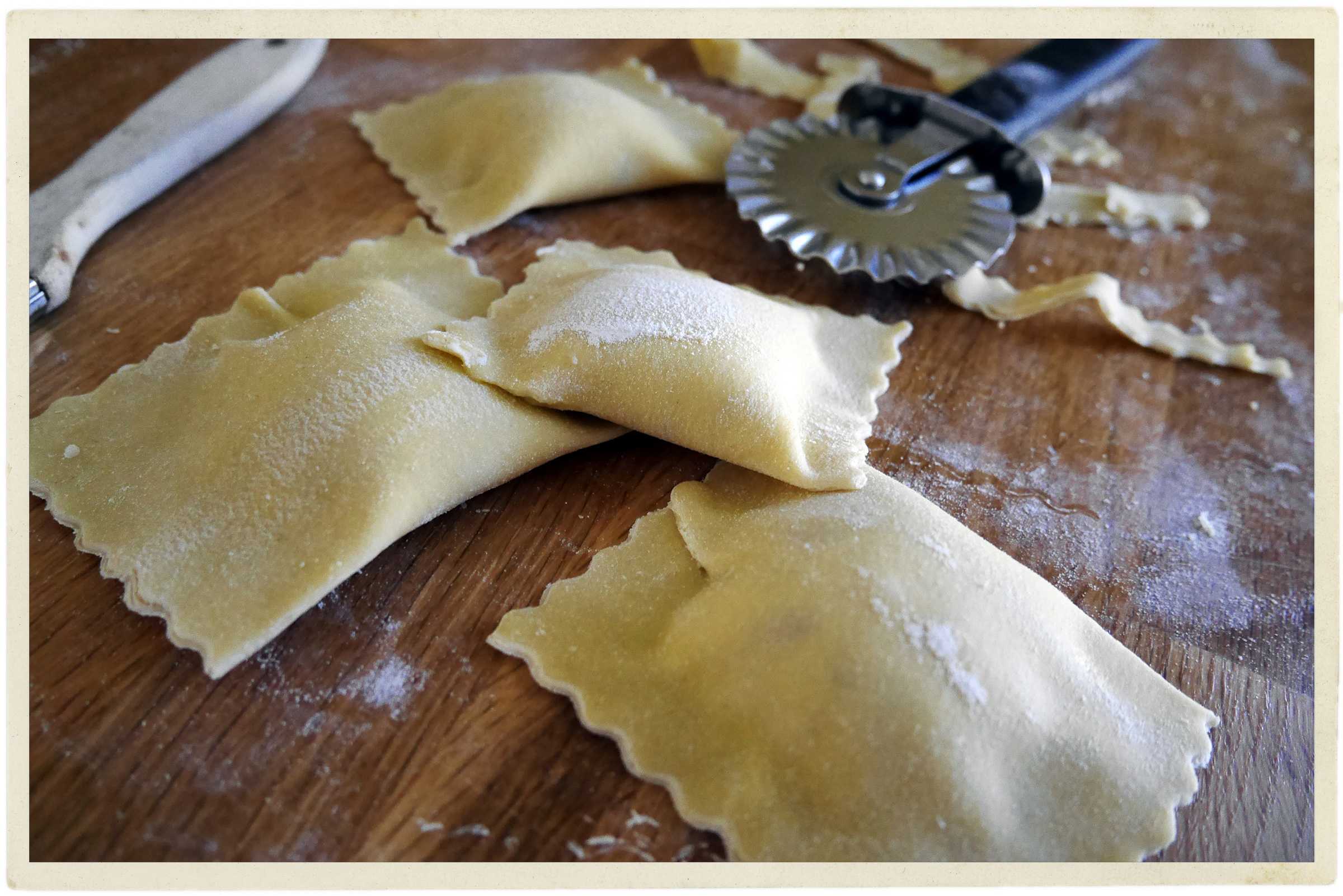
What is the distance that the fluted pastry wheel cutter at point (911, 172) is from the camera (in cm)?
140

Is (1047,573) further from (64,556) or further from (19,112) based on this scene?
(19,112)

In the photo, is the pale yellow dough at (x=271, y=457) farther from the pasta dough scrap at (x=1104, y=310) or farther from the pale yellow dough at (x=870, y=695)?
the pasta dough scrap at (x=1104, y=310)

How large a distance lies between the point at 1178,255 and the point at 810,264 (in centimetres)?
68

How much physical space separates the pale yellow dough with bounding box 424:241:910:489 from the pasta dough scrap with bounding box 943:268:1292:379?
0.35m

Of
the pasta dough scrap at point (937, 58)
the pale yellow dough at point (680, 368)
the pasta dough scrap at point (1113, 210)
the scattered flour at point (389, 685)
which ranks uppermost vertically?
the pale yellow dough at point (680, 368)

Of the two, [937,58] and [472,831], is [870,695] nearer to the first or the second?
[472,831]

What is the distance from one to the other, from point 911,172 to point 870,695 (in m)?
0.92

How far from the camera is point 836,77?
1889mm

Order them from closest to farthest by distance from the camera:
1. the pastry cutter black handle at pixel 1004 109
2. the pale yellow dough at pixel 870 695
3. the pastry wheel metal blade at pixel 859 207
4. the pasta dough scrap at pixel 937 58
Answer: the pale yellow dough at pixel 870 695
the pastry wheel metal blade at pixel 859 207
the pastry cutter black handle at pixel 1004 109
the pasta dough scrap at pixel 937 58

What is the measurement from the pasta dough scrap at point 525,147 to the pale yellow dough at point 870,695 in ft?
2.27

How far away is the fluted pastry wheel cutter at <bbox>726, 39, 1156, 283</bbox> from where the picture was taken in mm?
1396

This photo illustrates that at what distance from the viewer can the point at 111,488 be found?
3.37 ft

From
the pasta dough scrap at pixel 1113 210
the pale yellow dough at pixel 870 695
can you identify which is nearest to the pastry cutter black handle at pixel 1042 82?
the pasta dough scrap at pixel 1113 210

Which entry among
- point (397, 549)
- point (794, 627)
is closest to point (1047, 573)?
point (794, 627)
